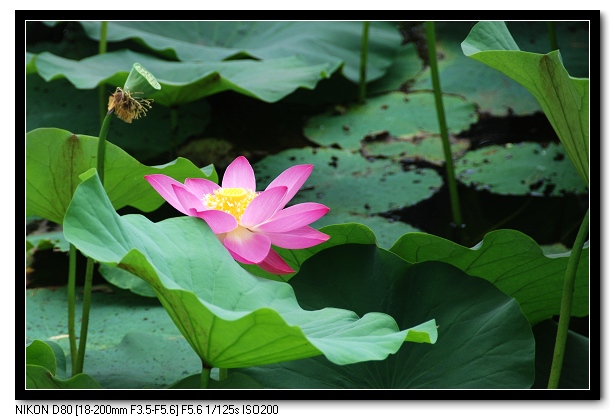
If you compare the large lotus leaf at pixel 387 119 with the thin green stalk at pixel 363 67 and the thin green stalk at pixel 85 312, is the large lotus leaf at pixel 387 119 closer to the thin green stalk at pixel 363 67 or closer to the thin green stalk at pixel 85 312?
the thin green stalk at pixel 363 67

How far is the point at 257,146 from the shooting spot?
6.34 feet

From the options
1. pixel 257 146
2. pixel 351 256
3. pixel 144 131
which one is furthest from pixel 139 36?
pixel 351 256

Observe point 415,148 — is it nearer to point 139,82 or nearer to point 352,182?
point 352,182

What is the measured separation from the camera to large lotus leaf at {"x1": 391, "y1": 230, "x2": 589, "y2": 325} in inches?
36.1

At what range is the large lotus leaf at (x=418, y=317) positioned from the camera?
85 centimetres

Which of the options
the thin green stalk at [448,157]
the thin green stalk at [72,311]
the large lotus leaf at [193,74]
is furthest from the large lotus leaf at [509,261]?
the large lotus leaf at [193,74]

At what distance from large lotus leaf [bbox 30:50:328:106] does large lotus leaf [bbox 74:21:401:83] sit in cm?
10

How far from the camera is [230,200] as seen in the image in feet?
2.67

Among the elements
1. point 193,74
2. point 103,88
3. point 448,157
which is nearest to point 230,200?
point 448,157

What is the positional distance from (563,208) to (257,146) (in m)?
0.85

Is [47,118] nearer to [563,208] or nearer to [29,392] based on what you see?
[29,392]

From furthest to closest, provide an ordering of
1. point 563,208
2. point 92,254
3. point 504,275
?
point 563,208, point 504,275, point 92,254

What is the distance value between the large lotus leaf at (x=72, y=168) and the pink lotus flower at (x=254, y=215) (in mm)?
165

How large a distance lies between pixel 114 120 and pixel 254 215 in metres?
1.38
